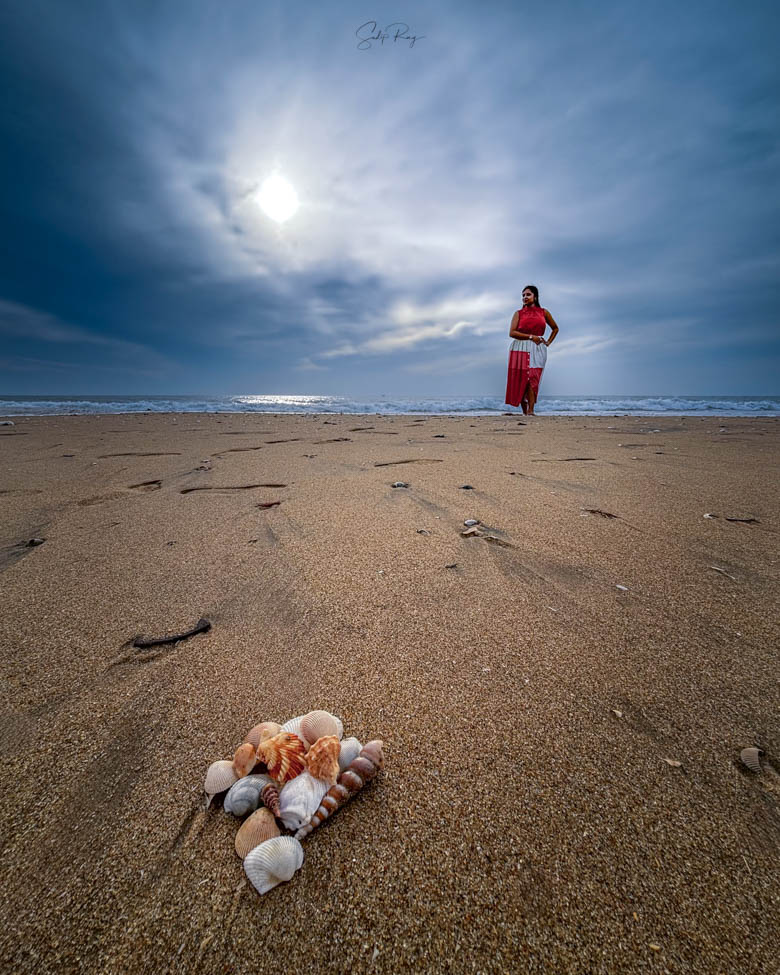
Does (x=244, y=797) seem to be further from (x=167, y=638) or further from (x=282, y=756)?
(x=167, y=638)

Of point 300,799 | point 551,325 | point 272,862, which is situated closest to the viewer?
point 272,862

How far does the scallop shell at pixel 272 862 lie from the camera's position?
2.50 ft

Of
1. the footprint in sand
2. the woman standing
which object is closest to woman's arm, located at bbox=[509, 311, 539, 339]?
the woman standing

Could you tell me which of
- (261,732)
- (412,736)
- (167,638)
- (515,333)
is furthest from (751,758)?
(515,333)

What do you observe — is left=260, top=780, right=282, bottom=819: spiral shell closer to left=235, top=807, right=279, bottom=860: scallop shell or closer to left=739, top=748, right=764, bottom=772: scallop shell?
left=235, top=807, right=279, bottom=860: scallop shell

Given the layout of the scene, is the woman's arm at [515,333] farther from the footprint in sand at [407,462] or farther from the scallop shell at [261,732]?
the scallop shell at [261,732]

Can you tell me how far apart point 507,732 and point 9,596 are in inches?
78.3

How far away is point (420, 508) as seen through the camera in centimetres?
276

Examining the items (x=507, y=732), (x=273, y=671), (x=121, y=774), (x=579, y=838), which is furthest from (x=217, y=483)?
(x=579, y=838)

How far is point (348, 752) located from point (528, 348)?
635 cm

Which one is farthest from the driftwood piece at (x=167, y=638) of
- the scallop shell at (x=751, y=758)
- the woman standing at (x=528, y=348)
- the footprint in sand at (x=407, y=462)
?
the woman standing at (x=528, y=348)

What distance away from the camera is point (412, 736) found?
1058mm

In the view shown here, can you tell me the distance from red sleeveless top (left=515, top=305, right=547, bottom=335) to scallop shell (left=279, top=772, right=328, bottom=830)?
623 cm

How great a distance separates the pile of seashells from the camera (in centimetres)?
83
